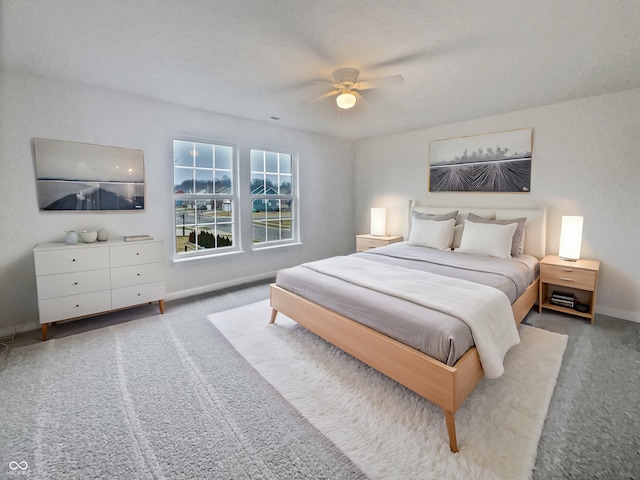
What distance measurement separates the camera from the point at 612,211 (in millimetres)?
3105

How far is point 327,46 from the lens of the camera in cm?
217

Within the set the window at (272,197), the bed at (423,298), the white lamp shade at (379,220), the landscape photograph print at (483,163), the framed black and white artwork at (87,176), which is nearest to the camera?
the bed at (423,298)

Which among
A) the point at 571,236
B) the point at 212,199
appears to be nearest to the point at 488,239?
the point at 571,236

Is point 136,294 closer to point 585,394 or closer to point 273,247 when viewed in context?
point 273,247

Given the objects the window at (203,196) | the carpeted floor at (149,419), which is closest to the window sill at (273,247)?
the window at (203,196)

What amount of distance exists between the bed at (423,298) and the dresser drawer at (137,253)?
139 centimetres

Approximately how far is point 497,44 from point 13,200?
14.2 ft

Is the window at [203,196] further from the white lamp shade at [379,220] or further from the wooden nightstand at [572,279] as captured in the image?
the wooden nightstand at [572,279]

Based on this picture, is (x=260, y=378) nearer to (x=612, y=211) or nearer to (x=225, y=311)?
(x=225, y=311)

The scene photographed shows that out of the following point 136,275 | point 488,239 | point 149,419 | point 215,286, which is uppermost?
point 488,239

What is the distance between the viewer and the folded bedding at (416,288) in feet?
5.47

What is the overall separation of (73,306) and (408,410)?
3065 mm

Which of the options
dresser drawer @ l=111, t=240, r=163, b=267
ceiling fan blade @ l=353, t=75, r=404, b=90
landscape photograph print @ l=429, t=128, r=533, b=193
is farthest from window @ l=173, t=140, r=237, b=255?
landscape photograph print @ l=429, t=128, r=533, b=193

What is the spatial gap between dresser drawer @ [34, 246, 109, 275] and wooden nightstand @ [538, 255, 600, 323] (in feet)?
15.0
